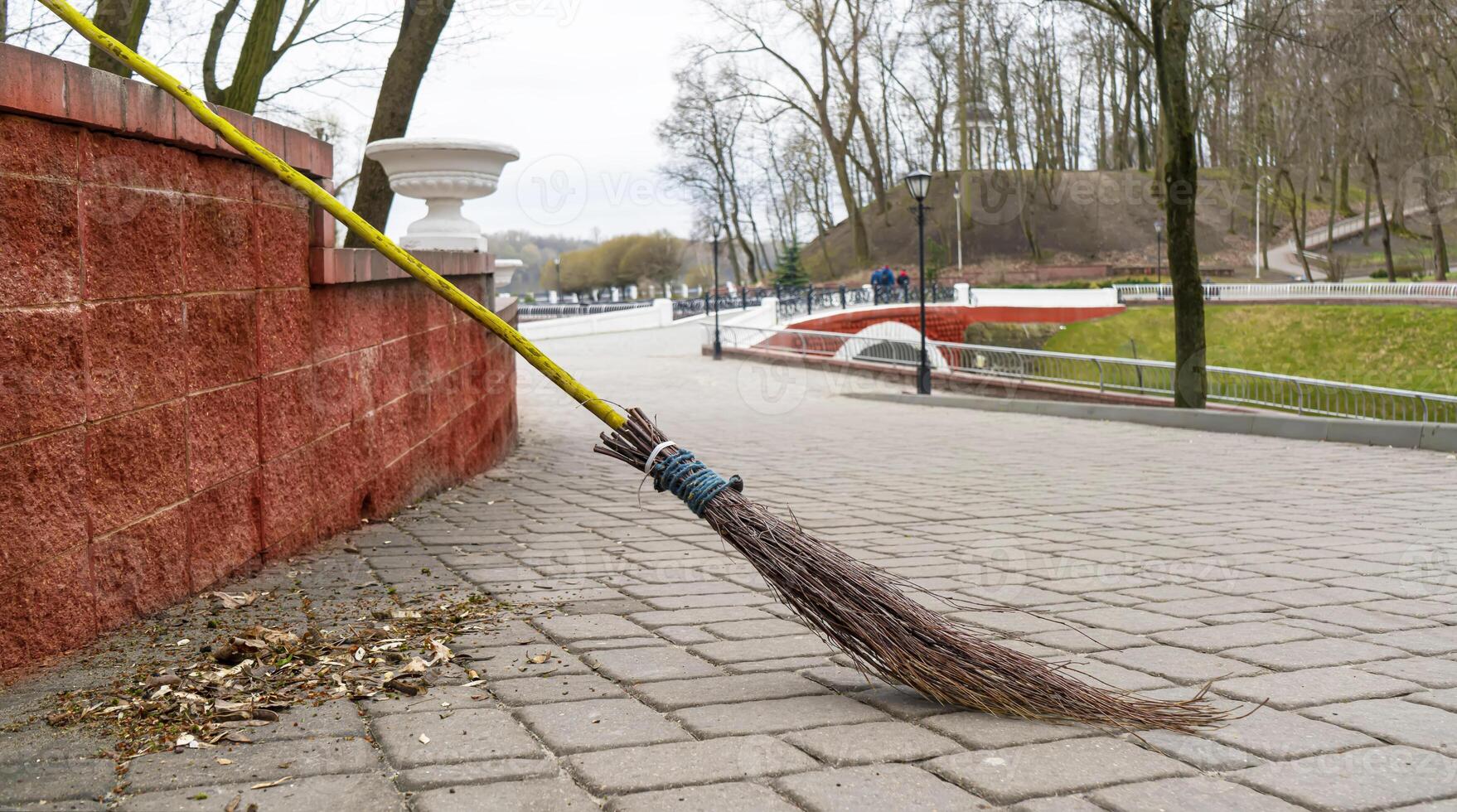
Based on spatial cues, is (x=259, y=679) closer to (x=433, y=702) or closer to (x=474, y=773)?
(x=433, y=702)

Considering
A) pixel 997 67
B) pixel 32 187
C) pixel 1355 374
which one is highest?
pixel 997 67

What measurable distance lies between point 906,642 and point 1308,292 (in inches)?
1612

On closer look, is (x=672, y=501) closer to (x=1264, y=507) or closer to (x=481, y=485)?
(x=481, y=485)

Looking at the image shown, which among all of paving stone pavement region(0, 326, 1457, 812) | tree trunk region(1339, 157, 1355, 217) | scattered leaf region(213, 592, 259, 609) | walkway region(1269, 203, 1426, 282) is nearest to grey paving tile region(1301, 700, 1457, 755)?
paving stone pavement region(0, 326, 1457, 812)

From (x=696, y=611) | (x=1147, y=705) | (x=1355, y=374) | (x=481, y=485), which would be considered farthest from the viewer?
(x=1355, y=374)

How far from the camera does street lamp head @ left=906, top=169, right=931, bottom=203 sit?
64.8ft

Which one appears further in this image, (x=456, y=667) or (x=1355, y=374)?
(x=1355, y=374)

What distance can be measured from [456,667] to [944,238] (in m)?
62.1

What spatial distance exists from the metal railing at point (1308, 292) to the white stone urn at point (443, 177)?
108ft

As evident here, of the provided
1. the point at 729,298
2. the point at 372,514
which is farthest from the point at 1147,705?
the point at 729,298

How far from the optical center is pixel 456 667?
11.7ft

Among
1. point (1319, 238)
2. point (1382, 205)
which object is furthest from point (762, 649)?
point (1319, 238)

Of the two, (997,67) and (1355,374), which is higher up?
(997,67)
